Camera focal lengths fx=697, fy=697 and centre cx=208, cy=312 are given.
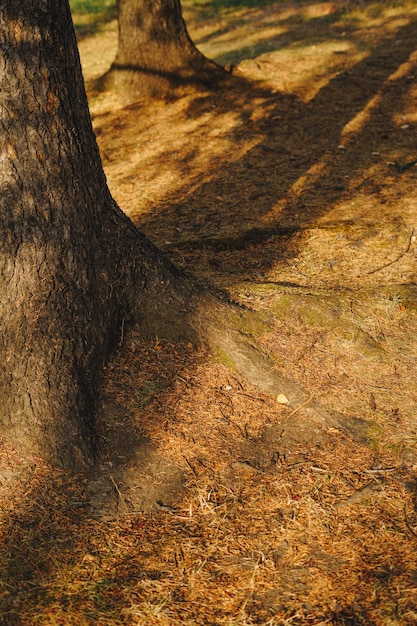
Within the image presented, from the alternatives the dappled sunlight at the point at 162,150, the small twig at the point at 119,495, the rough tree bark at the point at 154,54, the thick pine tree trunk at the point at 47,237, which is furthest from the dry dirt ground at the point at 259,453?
the rough tree bark at the point at 154,54

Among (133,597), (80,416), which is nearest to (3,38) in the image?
(80,416)

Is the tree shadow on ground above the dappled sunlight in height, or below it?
below

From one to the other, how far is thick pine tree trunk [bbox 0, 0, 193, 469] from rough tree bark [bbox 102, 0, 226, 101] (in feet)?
20.4

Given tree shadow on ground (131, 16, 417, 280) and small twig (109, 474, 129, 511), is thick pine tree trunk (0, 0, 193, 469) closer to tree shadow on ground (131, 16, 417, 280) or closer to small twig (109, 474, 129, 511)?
small twig (109, 474, 129, 511)

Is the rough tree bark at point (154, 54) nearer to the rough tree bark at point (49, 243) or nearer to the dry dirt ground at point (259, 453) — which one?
the dry dirt ground at point (259, 453)

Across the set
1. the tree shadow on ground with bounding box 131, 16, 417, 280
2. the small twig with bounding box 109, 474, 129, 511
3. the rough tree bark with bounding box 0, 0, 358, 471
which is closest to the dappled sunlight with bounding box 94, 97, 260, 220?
the tree shadow on ground with bounding box 131, 16, 417, 280

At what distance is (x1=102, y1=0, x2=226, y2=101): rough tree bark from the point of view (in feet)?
30.8

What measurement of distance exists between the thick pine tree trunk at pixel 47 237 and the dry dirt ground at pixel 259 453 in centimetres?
24

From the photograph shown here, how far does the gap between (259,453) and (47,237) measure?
1.53 meters

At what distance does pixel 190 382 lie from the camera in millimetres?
3916

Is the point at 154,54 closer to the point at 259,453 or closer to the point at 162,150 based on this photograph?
the point at 162,150

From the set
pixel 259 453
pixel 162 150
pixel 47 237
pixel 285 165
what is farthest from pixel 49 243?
pixel 162 150

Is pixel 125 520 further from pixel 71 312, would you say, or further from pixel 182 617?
pixel 71 312

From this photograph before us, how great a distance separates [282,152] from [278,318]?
3.76 meters
